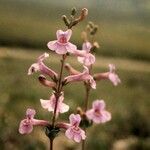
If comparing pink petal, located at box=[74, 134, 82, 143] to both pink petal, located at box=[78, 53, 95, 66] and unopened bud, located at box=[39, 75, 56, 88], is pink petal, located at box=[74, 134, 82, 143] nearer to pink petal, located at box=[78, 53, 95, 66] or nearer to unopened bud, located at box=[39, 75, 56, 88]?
unopened bud, located at box=[39, 75, 56, 88]

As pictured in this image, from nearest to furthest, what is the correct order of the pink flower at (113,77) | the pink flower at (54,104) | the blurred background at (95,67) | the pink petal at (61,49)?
the pink petal at (61,49) < the pink flower at (54,104) < the pink flower at (113,77) < the blurred background at (95,67)

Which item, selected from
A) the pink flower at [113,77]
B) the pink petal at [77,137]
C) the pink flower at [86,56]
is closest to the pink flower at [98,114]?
the pink flower at [113,77]

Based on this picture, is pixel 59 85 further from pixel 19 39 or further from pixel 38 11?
pixel 38 11

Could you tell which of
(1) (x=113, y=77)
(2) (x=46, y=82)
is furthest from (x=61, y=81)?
(1) (x=113, y=77)

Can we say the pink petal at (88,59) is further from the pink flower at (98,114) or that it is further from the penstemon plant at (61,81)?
the pink flower at (98,114)

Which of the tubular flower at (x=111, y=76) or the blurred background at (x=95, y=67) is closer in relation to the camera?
the tubular flower at (x=111, y=76)

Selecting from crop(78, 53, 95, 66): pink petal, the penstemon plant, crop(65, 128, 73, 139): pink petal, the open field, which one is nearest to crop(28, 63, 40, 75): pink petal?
the penstemon plant
